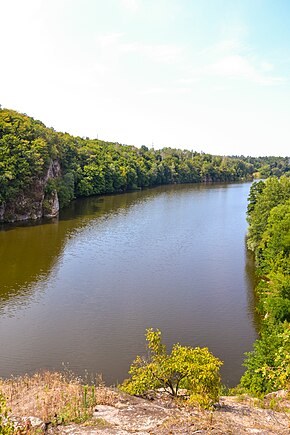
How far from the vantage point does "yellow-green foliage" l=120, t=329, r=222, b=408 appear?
9922mm

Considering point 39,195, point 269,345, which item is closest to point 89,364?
point 269,345

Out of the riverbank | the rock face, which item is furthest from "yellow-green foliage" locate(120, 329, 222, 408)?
the rock face

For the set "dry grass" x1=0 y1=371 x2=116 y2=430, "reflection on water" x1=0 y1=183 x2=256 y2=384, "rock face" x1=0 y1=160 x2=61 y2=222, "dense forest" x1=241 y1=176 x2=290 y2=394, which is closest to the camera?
"dense forest" x1=241 y1=176 x2=290 y2=394

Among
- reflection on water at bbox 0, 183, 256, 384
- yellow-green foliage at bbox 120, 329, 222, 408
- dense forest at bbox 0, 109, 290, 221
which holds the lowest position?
reflection on water at bbox 0, 183, 256, 384

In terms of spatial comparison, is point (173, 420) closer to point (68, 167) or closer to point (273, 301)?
point (273, 301)

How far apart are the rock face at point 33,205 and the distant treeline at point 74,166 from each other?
80 cm

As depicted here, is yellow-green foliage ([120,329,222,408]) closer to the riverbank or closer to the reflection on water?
the riverbank

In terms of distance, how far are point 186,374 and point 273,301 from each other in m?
9.78

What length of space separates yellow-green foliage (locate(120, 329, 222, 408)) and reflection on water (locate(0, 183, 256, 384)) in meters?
6.56

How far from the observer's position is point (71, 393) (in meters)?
11.3

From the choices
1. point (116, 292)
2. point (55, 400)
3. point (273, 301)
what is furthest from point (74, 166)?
point (55, 400)

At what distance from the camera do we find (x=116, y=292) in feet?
87.0

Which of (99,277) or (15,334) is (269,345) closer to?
(15,334)

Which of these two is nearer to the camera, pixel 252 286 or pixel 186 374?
pixel 186 374
